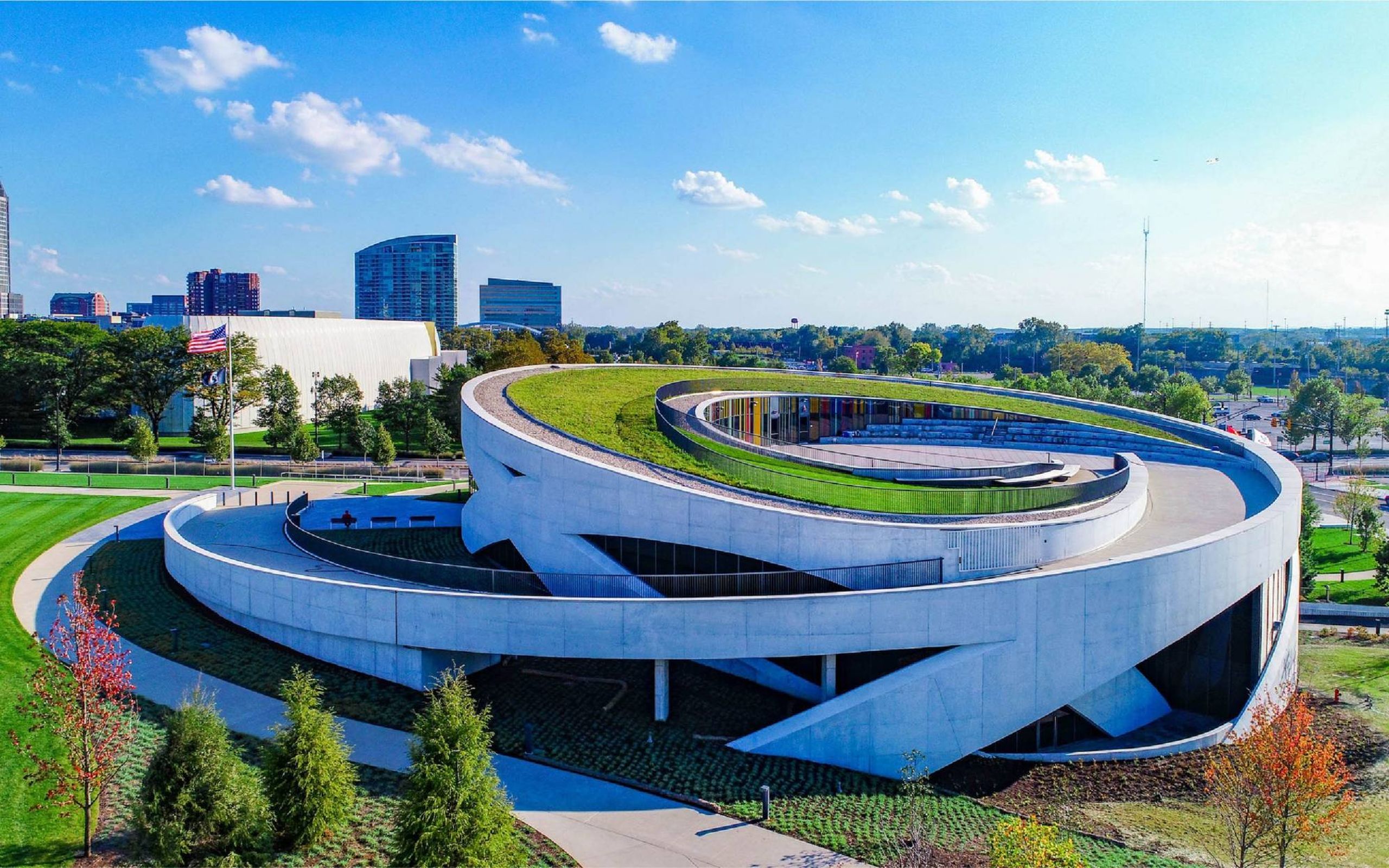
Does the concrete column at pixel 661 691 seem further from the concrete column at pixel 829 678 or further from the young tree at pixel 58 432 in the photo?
the young tree at pixel 58 432

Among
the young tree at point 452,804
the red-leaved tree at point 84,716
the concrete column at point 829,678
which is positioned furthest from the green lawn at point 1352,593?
the red-leaved tree at point 84,716

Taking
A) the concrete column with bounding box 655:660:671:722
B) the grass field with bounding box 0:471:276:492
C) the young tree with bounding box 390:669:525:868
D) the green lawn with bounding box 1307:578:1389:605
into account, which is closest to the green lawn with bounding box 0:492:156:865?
the grass field with bounding box 0:471:276:492

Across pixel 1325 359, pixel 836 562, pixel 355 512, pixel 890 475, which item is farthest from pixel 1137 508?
pixel 1325 359

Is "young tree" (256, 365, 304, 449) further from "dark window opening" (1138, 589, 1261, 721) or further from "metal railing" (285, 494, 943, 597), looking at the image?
"dark window opening" (1138, 589, 1261, 721)

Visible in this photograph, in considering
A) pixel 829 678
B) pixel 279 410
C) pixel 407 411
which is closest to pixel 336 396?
pixel 279 410

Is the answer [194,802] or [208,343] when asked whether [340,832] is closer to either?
[194,802]
